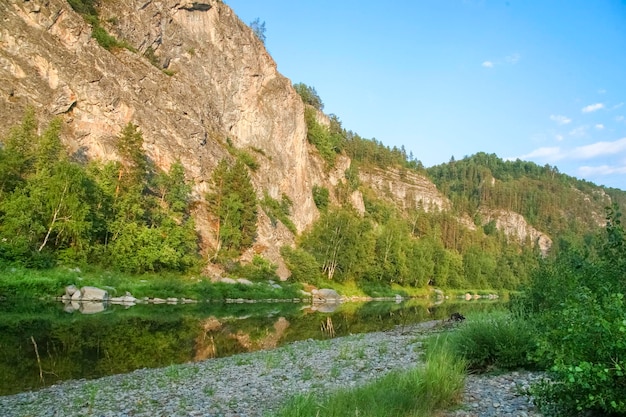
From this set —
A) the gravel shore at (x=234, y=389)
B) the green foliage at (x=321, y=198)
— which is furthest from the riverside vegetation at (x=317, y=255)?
the gravel shore at (x=234, y=389)

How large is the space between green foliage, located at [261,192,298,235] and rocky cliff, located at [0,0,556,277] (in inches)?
64.4

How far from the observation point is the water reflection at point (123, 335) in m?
17.8

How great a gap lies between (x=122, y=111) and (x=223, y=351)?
5089 cm

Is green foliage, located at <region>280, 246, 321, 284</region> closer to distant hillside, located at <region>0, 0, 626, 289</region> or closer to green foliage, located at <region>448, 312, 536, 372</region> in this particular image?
distant hillside, located at <region>0, 0, 626, 289</region>

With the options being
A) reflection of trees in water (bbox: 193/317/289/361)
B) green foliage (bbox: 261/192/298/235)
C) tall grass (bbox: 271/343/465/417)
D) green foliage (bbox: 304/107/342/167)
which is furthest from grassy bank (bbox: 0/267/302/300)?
green foliage (bbox: 304/107/342/167)

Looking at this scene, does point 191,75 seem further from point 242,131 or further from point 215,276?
point 215,276

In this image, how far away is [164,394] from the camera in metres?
13.1

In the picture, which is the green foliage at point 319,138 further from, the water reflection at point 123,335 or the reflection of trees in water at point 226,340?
the reflection of trees in water at point 226,340

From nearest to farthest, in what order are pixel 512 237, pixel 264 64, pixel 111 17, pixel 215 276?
pixel 215 276, pixel 111 17, pixel 264 64, pixel 512 237

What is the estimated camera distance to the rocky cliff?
57.4m

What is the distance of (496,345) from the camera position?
1391cm

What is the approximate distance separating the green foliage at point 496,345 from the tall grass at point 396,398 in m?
3.37

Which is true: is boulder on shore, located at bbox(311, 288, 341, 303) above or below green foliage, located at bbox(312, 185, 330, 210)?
below

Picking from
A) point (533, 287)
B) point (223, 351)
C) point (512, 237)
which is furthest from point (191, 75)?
point (512, 237)
